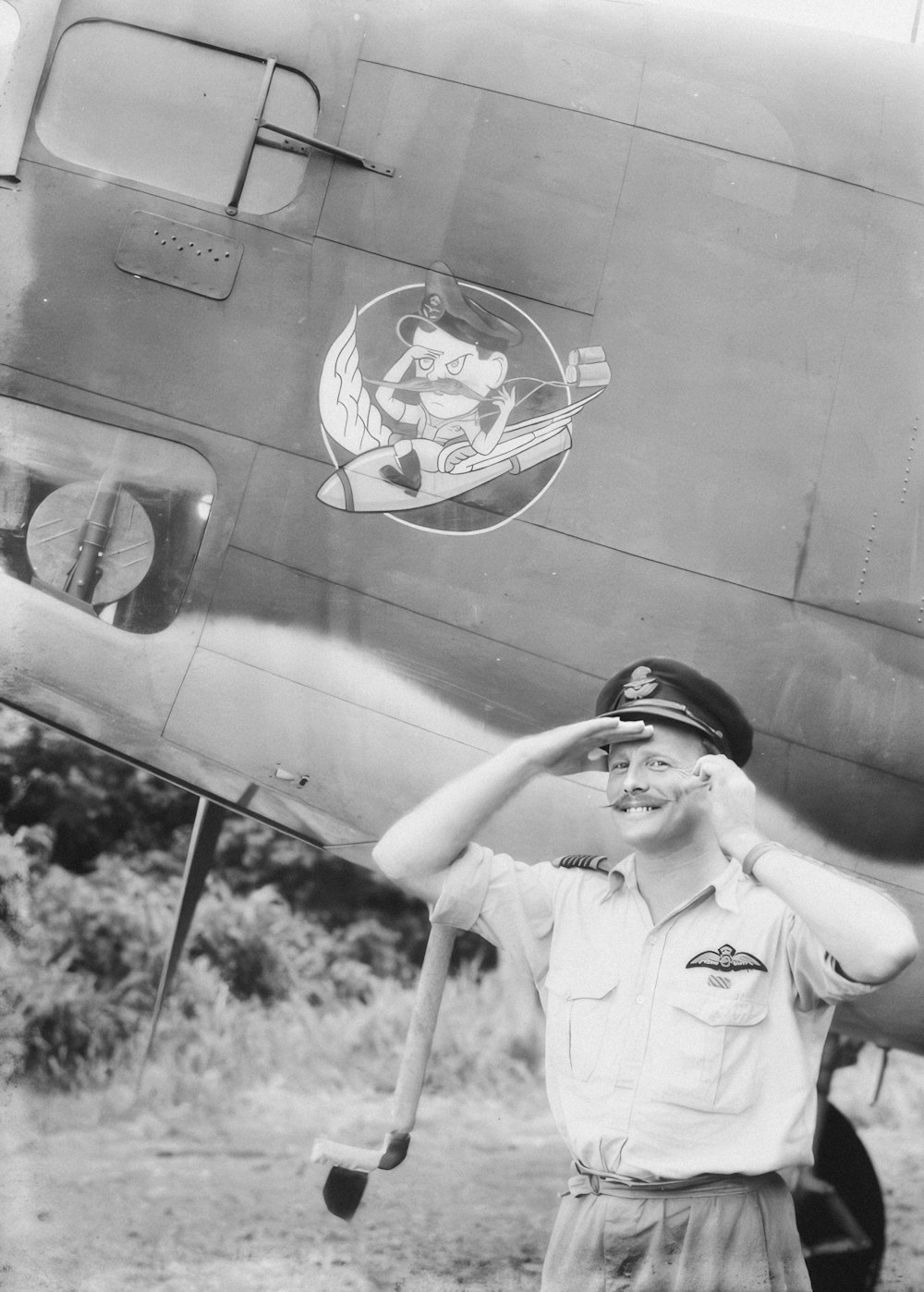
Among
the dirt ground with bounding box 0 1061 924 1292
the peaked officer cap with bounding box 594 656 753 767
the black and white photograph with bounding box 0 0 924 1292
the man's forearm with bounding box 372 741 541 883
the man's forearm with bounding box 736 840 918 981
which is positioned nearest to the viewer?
the man's forearm with bounding box 736 840 918 981

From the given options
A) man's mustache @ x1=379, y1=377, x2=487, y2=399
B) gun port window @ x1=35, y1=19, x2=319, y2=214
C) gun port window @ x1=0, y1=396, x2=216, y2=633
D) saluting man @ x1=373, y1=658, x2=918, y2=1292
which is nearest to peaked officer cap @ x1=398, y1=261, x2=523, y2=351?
man's mustache @ x1=379, y1=377, x2=487, y2=399

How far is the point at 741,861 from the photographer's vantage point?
224 cm

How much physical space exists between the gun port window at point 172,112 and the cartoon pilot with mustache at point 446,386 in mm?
595

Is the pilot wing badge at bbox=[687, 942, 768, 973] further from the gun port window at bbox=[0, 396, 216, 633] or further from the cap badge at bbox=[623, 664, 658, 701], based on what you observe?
the gun port window at bbox=[0, 396, 216, 633]

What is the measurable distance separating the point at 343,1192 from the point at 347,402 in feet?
7.24

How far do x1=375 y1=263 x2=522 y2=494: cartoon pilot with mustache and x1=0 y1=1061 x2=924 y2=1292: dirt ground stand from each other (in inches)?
72.4

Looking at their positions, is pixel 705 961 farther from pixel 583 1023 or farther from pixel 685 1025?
pixel 583 1023

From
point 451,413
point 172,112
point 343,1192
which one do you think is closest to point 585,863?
point 451,413

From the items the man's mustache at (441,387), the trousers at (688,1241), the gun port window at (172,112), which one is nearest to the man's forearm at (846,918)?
the trousers at (688,1241)

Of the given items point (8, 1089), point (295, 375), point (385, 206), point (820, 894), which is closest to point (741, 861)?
point (820, 894)

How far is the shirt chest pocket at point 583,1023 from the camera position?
2.35 m

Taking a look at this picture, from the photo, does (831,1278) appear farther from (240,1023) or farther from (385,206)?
(385,206)

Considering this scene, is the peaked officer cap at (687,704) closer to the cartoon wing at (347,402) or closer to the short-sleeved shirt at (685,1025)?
the short-sleeved shirt at (685,1025)

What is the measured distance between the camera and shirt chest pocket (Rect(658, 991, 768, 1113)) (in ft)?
7.41
